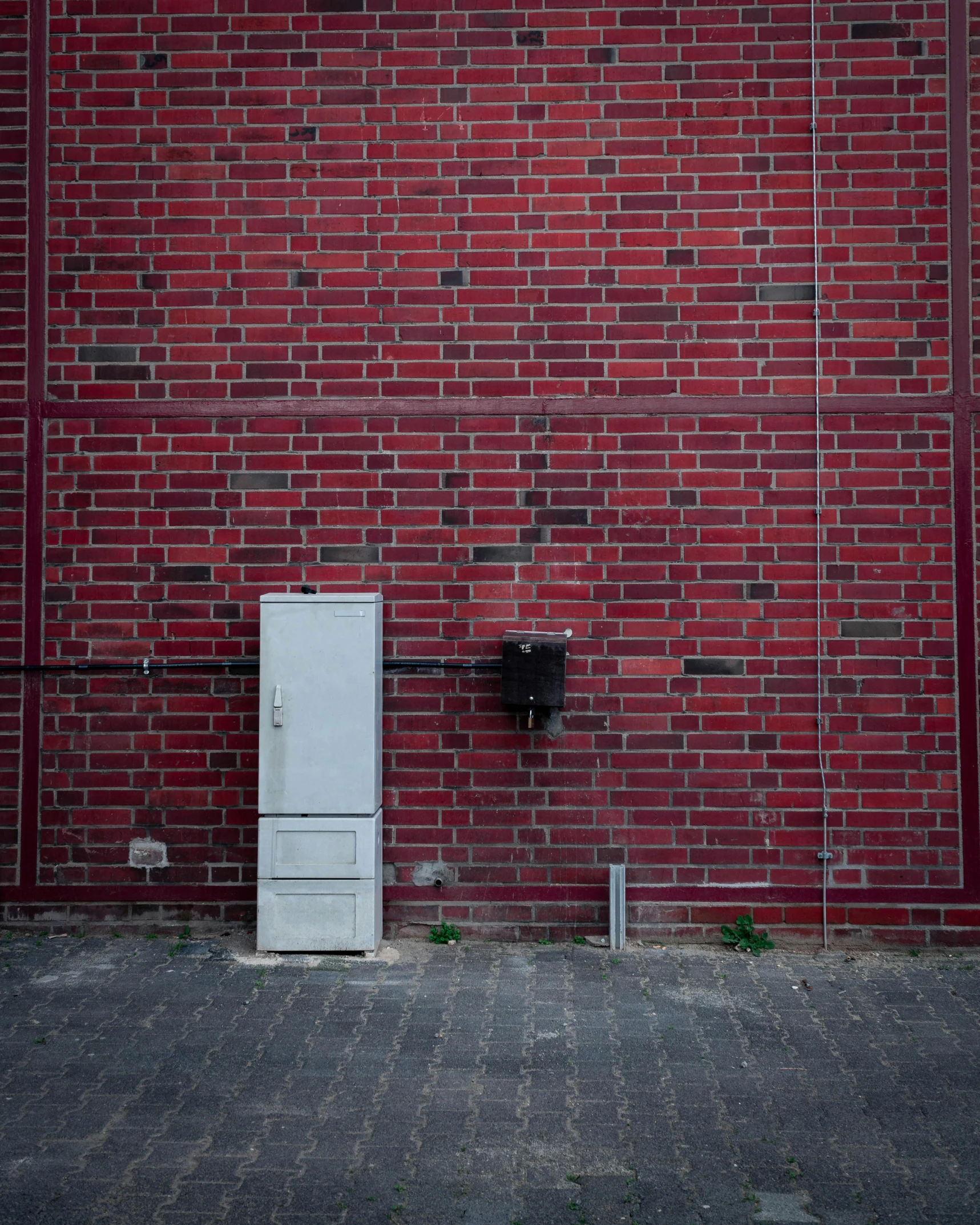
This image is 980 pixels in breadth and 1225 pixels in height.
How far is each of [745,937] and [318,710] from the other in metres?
2.61

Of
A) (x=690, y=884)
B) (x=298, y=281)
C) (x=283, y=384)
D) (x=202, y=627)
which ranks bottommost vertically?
(x=690, y=884)

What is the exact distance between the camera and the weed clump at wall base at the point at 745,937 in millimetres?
5562

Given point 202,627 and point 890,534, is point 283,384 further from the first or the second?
point 890,534

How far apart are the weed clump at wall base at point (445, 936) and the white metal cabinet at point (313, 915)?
1.39 feet

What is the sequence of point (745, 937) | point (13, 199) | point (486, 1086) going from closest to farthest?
1. point (486, 1086)
2. point (745, 937)
3. point (13, 199)

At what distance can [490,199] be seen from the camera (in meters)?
5.80

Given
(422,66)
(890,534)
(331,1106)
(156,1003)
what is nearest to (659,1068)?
(331,1106)

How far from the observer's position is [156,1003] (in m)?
4.81

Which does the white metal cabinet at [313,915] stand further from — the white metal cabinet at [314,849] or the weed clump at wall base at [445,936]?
the weed clump at wall base at [445,936]

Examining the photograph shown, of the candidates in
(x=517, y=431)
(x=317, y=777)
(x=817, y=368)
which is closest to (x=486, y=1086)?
(x=317, y=777)

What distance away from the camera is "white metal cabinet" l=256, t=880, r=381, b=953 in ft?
17.5

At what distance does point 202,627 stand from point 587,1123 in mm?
3399

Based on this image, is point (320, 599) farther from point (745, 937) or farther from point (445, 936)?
point (745, 937)

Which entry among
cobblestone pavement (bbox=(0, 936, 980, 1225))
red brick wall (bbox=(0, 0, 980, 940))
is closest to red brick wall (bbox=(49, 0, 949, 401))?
red brick wall (bbox=(0, 0, 980, 940))
